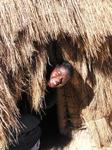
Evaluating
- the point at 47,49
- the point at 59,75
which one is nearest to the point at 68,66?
the point at 59,75

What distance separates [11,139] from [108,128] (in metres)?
0.88

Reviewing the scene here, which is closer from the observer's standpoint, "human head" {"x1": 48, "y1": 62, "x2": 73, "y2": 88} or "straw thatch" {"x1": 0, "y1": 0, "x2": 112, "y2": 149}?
"straw thatch" {"x1": 0, "y1": 0, "x2": 112, "y2": 149}

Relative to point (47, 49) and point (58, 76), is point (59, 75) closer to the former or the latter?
point (58, 76)

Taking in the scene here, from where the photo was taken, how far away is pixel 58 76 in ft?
9.27

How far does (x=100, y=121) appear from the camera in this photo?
3203mm

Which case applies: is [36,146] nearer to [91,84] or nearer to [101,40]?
[91,84]

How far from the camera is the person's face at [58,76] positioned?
2.81m

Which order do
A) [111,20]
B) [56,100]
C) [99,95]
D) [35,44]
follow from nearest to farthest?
[35,44] < [111,20] < [99,95] < [56,100]

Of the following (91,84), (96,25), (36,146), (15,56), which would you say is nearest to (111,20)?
(96,25)

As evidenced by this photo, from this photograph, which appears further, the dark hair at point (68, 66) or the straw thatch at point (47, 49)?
the dark hair at point (68, 66)

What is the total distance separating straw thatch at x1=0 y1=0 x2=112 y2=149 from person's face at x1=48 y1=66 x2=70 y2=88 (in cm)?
8

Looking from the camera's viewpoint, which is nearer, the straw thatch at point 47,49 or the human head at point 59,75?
the straw thatch at point 47,49

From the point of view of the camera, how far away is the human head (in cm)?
281

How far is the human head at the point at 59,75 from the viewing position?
2.81 metres
